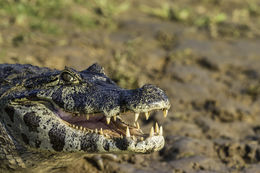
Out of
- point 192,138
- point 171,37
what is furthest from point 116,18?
point 192,138

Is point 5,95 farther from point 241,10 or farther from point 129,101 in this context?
point 241,10

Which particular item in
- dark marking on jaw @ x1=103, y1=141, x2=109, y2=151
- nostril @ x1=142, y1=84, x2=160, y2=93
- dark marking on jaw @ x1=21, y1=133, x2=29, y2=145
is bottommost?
dark marking on jaw @ x1=103, y1=141, x2=109, y2=151

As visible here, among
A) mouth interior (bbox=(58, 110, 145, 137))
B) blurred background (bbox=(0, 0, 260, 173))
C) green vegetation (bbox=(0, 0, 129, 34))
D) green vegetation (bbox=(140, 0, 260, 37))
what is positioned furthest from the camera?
green vegetation (bbox=(140, 0, 260, 37))

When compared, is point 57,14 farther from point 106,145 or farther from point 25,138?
point 106,145

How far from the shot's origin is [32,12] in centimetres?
796

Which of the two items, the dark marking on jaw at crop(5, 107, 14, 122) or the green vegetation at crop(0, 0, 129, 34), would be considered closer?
the dark marking on jaw at crop(5, 107, 14, 122)

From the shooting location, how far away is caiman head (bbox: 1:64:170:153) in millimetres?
3197

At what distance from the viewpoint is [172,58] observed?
7.46 meters

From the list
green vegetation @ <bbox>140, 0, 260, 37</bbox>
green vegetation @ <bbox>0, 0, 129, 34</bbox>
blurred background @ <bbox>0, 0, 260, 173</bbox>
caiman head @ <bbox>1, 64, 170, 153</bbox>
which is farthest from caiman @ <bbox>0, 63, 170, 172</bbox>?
green vegetation @ <bbox>140, 0, 260, 37</bbox>

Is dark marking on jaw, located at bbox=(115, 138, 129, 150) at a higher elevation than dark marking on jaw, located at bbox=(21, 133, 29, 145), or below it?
below

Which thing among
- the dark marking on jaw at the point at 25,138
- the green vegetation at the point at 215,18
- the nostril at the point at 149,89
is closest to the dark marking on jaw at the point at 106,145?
the nostril at the point at 149,89

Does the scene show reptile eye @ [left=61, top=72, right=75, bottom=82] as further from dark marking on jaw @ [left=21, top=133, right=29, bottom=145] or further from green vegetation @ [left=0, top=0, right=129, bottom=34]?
green vegetation @ [left=0, top=0, right=129, bottom=34]

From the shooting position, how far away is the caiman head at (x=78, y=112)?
3.20 m

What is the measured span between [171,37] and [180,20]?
115 centimetres
